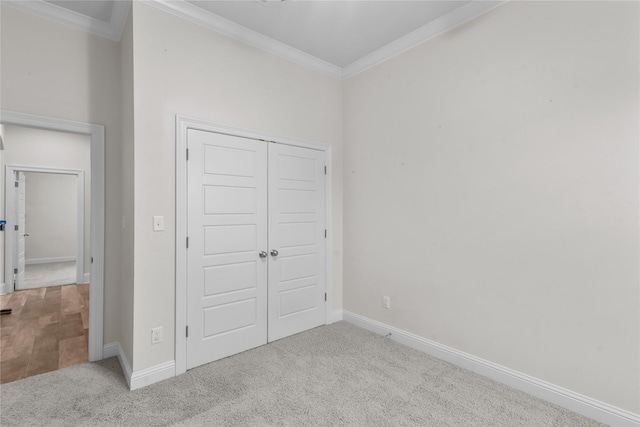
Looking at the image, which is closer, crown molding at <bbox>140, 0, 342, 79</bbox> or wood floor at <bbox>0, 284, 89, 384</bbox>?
crown molding at <bbox>140, 0, 342, 79</bbox>

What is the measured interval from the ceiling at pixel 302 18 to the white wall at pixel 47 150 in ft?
9.19

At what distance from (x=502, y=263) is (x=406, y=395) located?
118cm

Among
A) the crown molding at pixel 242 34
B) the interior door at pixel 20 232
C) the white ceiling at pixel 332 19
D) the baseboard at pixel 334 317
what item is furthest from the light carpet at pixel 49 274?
the white ceiling at pixel 332 19

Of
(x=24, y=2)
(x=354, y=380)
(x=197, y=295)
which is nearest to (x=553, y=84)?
(x=354, y=380)

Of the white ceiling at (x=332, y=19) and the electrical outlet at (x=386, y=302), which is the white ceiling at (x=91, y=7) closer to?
the white ceiling at (x=332, y=19)

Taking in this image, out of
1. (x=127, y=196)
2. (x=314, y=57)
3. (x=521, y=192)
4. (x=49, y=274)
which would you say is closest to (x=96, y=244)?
(x=127, y=196)

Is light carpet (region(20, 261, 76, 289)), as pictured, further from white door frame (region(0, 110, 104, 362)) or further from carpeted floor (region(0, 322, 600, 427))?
carpeted floor (region(0, 322, 600, 427))

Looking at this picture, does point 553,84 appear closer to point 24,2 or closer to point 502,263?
point 502,263

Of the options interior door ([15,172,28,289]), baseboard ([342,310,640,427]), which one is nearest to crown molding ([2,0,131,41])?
baseboard ([342,310,640,427])

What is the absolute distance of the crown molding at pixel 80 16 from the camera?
228 centimetres

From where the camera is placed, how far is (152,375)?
2223 millimetres

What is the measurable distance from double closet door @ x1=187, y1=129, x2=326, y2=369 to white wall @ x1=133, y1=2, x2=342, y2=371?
0.17 m

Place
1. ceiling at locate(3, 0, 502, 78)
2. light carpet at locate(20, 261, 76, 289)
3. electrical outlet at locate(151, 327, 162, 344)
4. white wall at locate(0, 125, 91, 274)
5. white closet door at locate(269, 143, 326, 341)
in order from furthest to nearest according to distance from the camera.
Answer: light carpet at locate(20, 261, 76, 289) → white wall at locate(0, 125, 91, 274) → white closet door at locate(269, 143, 326, 341) → ceiling at locate(3, 0, 502, 78) → electrical outlet at locate(151, 327, 162, 344)

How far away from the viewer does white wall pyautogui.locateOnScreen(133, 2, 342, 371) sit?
7.26 feet
